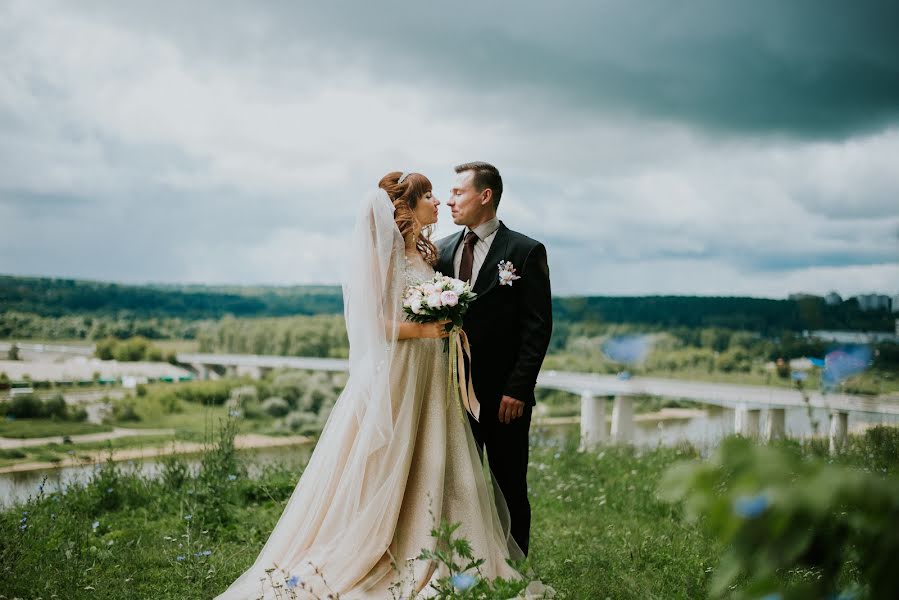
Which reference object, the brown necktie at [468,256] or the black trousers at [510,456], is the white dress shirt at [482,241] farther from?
the black trousers at [510,456]

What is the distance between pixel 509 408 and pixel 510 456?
1.11ft

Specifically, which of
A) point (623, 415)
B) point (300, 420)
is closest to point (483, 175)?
point (623, 415)

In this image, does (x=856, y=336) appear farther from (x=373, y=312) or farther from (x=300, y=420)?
(x=300, y=420)

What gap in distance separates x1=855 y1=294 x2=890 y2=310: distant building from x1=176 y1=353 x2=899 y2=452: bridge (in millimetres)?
1416

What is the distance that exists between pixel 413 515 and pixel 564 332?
1390 centimetres

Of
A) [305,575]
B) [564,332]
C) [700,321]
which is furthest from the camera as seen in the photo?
[564,332]

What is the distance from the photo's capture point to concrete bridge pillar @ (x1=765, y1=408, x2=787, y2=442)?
8.04 meters

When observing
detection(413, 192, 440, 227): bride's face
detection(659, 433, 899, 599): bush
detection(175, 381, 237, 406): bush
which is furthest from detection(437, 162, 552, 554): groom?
detection(175, 381, 237, 406): bush

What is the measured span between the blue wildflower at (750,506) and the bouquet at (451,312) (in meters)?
2.47

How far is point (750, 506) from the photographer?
1099 millimetres

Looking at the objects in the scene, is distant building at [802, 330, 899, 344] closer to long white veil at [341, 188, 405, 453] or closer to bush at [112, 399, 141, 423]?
long white veil at [341, 188, 405, 453]

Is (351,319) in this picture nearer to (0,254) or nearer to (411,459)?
(411,459)

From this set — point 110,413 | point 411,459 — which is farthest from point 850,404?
point 110,413

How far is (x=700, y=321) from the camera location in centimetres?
1479
